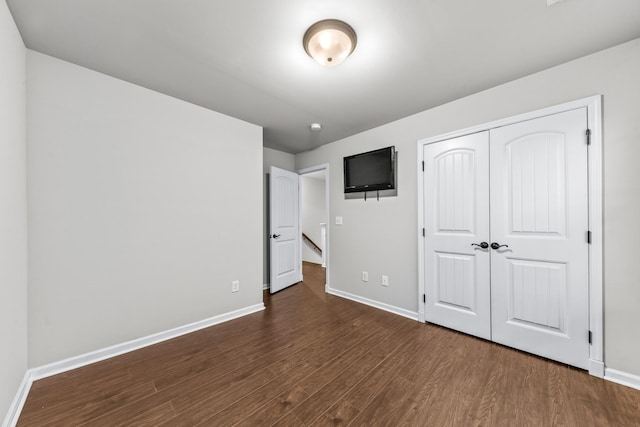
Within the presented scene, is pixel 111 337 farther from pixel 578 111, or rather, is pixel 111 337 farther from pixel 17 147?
pixel 578 111

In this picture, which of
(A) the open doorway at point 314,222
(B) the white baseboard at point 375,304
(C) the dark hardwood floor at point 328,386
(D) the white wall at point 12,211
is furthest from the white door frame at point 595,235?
(A) the open doorway at point 314,222

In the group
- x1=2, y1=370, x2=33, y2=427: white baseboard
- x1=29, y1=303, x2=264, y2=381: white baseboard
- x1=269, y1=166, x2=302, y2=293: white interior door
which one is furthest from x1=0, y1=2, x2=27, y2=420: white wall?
x1=269, y1=166, x2=302, y2=293: white interior door

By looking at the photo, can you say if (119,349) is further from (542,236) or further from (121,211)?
(542,236)

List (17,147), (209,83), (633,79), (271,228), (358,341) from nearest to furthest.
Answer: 1. (17,147)
2. (633,79)
3. (209,83)
4. (358,341)
5. (271,228)

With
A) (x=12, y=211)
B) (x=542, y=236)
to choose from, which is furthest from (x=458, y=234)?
(x=12, y=211)

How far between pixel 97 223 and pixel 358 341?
2.57 metres

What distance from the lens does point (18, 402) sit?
1.53m

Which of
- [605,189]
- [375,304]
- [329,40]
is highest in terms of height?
[329,40]

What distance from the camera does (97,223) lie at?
6.74 feet

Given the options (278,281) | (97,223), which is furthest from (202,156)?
(278,281)

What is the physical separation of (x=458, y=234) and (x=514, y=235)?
0.47m

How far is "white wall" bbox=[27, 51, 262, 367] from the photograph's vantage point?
1851 mm

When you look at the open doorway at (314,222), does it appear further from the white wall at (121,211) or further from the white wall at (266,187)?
the white wall at (121,211)

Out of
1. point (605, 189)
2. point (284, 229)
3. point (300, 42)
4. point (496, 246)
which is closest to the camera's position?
point (300, 42)
